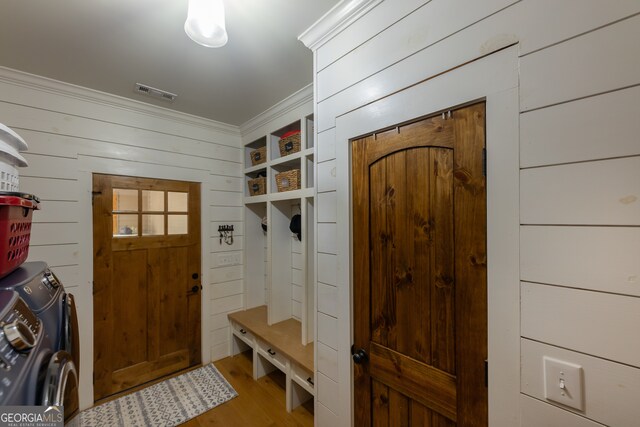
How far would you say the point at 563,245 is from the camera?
76 centimetres

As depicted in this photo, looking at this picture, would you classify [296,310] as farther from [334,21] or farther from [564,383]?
[334,21]

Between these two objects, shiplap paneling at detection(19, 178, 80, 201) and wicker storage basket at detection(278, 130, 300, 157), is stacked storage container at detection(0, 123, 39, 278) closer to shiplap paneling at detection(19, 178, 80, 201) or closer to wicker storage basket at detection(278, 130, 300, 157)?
shiplap paneling at detection(19, 178, 80, 201)

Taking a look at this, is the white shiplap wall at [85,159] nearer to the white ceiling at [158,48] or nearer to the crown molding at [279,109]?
the white ceiling at [158,48]

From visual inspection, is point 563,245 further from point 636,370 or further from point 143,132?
point 143,132

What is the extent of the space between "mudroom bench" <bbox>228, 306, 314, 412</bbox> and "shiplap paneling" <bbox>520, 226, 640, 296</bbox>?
1594 mm

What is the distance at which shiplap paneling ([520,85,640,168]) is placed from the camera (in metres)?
0.67

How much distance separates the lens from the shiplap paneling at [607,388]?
673mm

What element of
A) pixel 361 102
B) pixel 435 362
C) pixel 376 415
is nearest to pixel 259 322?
pixel 376 415

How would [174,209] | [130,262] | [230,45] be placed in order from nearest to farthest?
[230,45] → [130,262] → [174,209]

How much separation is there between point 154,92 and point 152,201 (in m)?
0.99

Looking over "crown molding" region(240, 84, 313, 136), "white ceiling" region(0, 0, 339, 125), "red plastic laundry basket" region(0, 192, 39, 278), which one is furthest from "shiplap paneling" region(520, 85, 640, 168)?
"crown molding" region(240, 84, 313, 136)

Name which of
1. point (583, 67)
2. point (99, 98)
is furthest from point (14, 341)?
point (99, 98)

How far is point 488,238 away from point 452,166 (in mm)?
288

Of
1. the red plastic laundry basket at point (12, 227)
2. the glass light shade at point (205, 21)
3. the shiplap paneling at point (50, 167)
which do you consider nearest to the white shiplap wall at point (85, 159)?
the shiplap paneling at point (50, 167)
